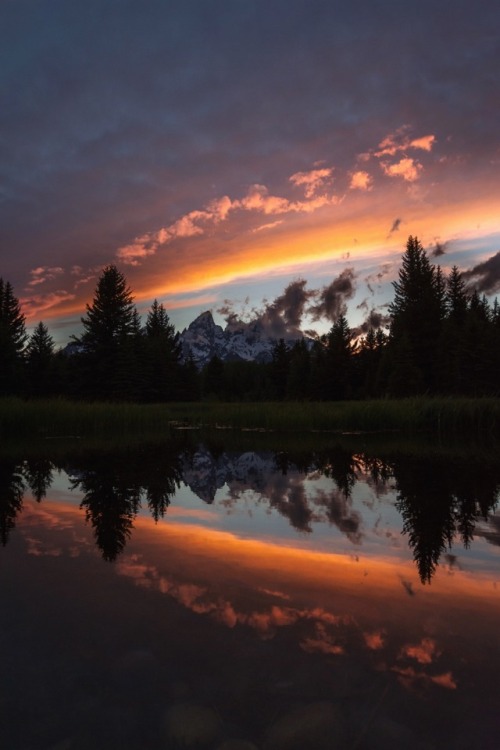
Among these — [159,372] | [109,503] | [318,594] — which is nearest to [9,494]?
[109,503]

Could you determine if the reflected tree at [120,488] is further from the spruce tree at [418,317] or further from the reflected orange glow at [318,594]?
the spruce tree at [418,317]

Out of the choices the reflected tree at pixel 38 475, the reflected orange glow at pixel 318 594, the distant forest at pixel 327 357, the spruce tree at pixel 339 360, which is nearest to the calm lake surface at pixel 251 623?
the reflected orange glow at pixel 318 594

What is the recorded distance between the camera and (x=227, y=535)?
228 inches

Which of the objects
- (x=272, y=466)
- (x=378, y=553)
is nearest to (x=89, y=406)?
(x=272, y=466)

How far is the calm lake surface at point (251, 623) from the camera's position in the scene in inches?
91.9

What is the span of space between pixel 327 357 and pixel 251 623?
190ft

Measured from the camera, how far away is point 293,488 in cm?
878

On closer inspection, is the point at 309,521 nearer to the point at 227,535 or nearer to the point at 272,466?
the point at 227,535

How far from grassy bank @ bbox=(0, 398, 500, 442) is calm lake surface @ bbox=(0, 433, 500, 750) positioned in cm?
1396

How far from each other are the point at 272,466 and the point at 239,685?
9233 millimetres

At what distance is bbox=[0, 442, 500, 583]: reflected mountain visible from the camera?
233 inches

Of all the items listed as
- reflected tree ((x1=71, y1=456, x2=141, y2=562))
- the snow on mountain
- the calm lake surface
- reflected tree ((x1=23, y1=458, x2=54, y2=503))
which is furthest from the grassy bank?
the calm lake surface

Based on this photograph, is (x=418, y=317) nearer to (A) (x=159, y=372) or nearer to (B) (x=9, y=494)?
(A) (x=159, y=372)

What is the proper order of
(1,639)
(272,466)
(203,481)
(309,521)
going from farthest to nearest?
1. (272,466)
2. (203,481)
3. (309,521)
4. (1,639)
